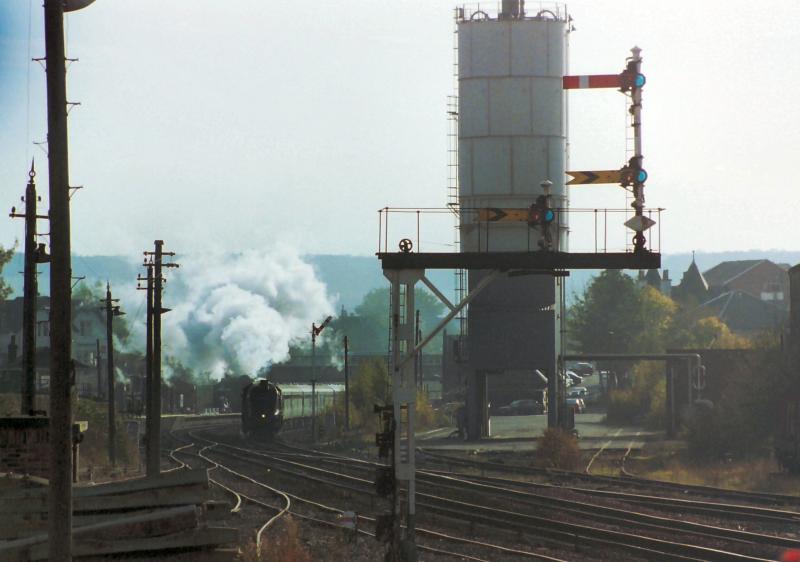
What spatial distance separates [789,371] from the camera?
48.8 meters

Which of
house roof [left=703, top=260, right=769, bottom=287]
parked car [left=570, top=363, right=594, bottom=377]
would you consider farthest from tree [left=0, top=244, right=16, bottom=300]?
house roof [left=703, top=260, right=769, bottom=287]

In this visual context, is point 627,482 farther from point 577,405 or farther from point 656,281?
point 656,281

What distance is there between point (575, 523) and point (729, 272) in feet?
555

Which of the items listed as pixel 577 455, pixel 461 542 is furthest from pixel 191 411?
pixel 461 542

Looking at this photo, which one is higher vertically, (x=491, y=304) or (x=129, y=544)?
(x=491, y=304)

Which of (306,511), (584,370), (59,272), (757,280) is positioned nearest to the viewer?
(59,272)

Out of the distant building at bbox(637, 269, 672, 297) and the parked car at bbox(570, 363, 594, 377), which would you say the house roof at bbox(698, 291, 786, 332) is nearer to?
the parked car at bbox(570, 363, 594, 377)

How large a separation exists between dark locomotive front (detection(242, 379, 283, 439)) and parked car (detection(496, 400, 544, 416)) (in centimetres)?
2153

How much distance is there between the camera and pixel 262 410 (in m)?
66.4

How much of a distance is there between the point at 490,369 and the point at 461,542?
30.8 m

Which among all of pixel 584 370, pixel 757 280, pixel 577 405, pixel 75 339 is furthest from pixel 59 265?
pixel 757 280

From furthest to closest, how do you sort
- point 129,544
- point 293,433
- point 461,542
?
point 293,433 < point 461,542 < point 129,544

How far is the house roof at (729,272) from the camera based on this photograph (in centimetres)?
18712

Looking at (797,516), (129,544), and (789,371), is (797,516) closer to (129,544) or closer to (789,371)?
(129,544)
